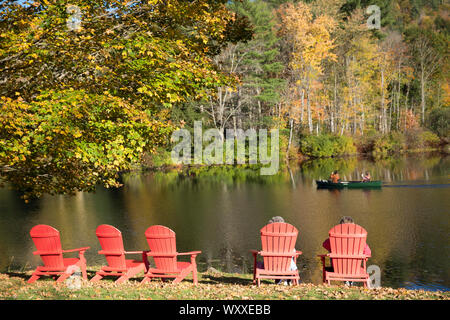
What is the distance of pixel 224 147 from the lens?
5278 cm

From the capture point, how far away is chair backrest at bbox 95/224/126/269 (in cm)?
959

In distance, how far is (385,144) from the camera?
2314 inches

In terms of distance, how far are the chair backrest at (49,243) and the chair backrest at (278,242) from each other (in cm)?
389

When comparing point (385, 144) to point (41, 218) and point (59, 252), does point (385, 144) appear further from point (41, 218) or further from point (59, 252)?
point (59, 252)

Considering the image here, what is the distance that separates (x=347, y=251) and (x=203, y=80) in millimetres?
4836

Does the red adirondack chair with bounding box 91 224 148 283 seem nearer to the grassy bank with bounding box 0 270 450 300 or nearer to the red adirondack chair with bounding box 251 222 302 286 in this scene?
the grassy bank with bounding box 0 270 450 300

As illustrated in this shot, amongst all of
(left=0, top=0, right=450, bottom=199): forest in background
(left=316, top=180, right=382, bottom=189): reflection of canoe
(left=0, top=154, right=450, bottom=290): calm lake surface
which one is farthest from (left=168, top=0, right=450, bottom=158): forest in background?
(left=316, top=180, right=382, bottom=189): reflection of canoe

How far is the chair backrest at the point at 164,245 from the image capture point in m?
9.45

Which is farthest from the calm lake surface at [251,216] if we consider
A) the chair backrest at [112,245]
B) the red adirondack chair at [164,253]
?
the chair backrest at [112,245]

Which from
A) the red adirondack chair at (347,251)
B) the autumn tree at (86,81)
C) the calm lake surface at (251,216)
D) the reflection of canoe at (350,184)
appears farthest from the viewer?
the reflection of canoe at (350,184)

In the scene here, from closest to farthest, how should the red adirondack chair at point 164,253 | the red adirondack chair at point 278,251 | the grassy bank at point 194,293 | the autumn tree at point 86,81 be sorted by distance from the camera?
the grassy bank at point 194,293 → the red adirondack chair at point 278,251 → the red adirondack chair at point 164,253 → the autumn tree at point 86,81

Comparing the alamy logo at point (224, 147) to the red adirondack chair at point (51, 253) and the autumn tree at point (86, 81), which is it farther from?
the red adirondack chair at point (51, 253)

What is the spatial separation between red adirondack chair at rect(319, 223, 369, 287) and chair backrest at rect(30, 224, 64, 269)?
501cm

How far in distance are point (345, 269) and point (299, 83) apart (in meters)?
47.8
